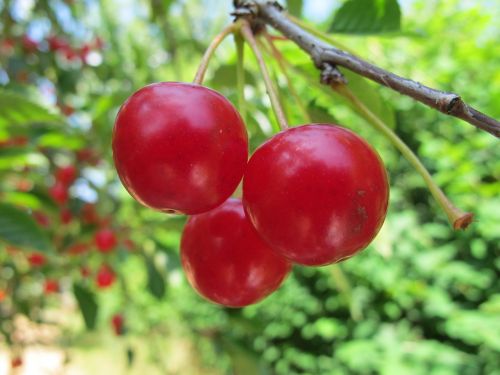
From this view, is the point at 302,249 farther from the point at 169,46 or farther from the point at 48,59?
the point at 48,59

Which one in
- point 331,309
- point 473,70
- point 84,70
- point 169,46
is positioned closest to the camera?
point 169,46

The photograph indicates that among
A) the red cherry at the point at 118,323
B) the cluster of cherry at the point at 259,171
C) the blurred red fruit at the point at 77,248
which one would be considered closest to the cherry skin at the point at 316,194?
the cluster of cherry at the point at 259,171

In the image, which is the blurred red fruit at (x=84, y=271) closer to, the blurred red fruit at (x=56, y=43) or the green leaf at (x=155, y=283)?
the green leaf at (x=155, y=283)

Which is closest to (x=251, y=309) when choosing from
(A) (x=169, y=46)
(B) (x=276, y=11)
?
(A) (x=169, y=46)

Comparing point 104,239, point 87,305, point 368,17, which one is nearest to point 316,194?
point 368,17

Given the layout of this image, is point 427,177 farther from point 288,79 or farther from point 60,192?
point 60,192

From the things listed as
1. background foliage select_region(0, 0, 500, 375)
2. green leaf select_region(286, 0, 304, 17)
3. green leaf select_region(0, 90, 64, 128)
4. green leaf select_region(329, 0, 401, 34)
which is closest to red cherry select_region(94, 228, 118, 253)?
background foliage select_region(0, 0, 500, 375)

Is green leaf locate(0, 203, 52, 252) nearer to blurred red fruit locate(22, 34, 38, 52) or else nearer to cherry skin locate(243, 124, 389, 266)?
cherry skin locate(243, 124, 389, 266)
